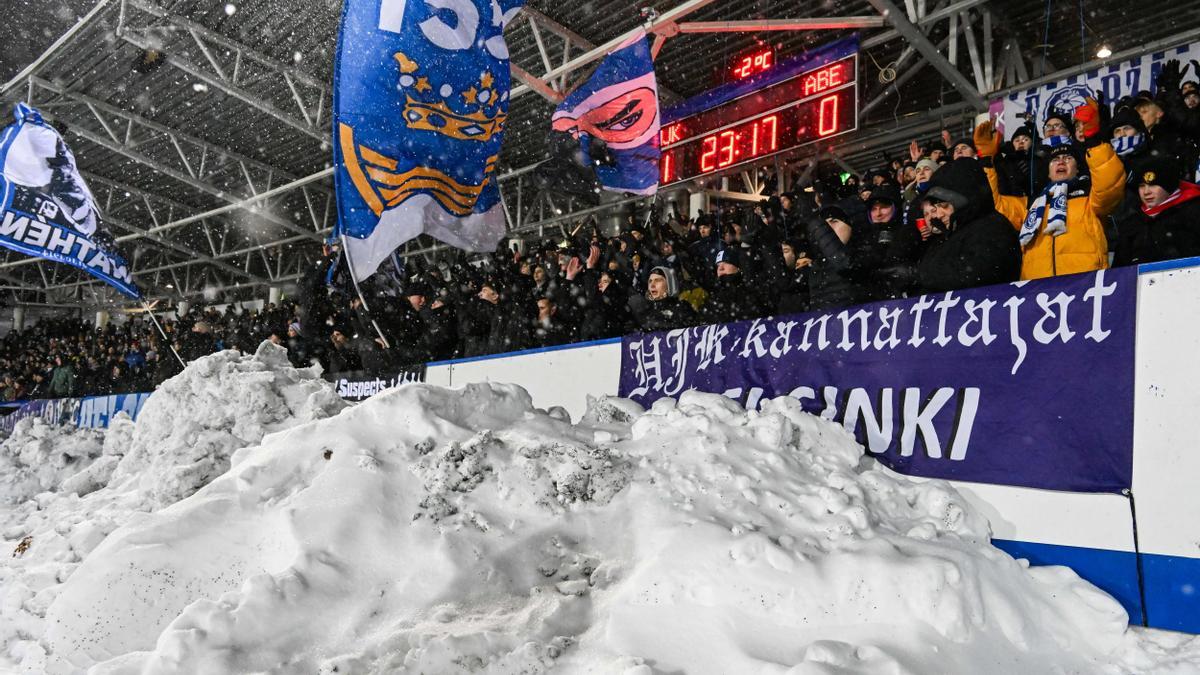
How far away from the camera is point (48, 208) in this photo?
8.20m

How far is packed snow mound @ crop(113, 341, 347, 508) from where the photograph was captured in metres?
4.15

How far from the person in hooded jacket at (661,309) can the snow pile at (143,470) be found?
2405 mm

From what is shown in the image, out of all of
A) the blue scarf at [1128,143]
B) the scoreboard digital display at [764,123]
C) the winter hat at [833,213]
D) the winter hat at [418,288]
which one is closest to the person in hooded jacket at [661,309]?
the winter hat at [833,213]

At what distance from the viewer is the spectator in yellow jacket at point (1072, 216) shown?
349cm

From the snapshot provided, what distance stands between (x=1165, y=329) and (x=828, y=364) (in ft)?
4.99

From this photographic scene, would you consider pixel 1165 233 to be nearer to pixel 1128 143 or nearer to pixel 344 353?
pixel 1128 143

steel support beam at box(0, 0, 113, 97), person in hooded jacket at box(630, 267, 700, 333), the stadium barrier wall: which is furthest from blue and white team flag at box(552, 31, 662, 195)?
steel support beam at box(0, 0, 113, 97)

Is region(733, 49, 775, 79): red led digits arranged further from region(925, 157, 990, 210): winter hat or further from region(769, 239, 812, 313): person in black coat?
region(925, 157, 990, 210): winter hat

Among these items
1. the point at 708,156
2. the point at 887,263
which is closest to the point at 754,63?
the point at 708,156

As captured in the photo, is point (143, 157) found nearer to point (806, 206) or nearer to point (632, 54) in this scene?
point (632, 54)

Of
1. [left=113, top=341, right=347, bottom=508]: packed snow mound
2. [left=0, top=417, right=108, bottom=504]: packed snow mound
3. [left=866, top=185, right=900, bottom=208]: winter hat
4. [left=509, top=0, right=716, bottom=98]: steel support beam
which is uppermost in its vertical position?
[left=509, top=0, right=716, bottom=98]: steel support beam

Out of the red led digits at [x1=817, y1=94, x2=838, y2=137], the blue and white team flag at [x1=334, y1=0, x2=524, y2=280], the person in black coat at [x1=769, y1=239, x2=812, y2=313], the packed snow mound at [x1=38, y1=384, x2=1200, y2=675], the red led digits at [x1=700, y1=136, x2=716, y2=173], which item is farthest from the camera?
the red led digits at [x1=700, y1=136, x2=716, y2=173]

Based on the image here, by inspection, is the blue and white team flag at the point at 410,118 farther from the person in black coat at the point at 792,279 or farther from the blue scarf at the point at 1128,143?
the blue scarf at the point at 1128,143

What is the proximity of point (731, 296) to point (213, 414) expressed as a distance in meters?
3.89
